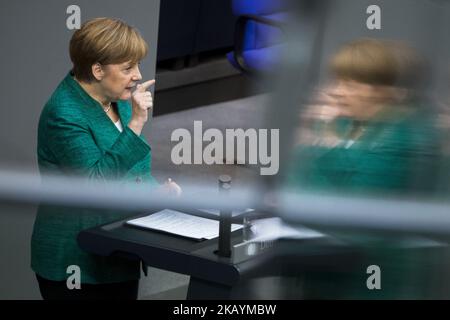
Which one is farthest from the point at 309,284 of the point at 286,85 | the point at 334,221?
the point at 286,85

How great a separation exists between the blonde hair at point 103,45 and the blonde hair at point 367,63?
485 mm

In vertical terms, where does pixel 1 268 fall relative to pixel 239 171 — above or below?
below

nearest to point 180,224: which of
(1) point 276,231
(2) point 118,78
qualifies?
(1) point 276,231

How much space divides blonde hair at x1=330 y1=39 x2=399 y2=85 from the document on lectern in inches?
19.4

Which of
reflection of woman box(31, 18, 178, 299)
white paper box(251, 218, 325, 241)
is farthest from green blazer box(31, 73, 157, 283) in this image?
white paper box(251, 218, 325, 241)

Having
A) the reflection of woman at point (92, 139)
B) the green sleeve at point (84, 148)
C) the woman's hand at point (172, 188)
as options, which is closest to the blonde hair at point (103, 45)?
the reflection of woman at point (92, 139)

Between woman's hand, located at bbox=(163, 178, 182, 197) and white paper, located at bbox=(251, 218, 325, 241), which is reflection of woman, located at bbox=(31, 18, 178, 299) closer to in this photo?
woman's hand, located at bbox=(163, 178, 182, 197)

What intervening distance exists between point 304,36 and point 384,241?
1.55 feet

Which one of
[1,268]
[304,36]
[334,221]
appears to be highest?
[304,36]

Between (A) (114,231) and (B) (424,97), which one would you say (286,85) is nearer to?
(B) (424,97)

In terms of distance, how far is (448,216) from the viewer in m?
2.03

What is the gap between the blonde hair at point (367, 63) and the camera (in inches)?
79.2

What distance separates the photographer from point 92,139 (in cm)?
222

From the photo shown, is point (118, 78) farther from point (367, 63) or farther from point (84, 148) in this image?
point (367, 63)
